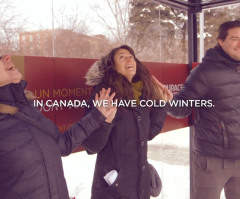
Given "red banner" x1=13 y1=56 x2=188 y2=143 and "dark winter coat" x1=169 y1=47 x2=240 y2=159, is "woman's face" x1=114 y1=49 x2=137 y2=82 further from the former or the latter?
"dark winter coat" x1=169 y1=47 x2=240 y2=159

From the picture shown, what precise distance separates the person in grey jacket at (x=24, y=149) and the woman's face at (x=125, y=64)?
2.62 ft

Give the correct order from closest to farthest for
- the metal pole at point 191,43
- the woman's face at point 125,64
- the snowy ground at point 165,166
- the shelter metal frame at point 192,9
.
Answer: the woman's face at point 125,64 → the snowy ground at point 165,166 → the shelter metal frame at point 192,9 → the metal pole at point 191,43

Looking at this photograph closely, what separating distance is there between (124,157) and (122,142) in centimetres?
11

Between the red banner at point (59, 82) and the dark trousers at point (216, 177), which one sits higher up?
the red banner at point (59, 82)

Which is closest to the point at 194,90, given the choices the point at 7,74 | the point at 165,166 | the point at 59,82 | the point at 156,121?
the point at 156,121

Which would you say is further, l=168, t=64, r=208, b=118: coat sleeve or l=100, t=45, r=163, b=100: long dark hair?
l=168, t=64, r=208, b=118: coat sleeve

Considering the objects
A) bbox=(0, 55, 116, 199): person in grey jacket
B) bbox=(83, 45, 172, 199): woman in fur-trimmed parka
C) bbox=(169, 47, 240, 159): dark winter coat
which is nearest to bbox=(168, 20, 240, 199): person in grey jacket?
bbox=(169, 47, 240, 159): dark winter coat

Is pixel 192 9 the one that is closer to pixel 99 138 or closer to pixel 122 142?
pixel 122 142

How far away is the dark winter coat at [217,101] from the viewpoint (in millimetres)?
2719

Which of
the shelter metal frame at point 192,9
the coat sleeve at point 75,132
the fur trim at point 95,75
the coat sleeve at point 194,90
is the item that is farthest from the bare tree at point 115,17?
the coat sleeve at point 75,132

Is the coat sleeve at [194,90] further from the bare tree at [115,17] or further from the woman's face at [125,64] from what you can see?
the bare tree at [115,17]

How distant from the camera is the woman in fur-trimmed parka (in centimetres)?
214

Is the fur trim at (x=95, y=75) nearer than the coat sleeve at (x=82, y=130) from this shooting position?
No

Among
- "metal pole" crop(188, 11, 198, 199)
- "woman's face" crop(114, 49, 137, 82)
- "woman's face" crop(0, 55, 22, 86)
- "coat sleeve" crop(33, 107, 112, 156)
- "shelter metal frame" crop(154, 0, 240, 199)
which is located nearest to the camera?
"woman's face" crop(0, 55, 22, 86)
